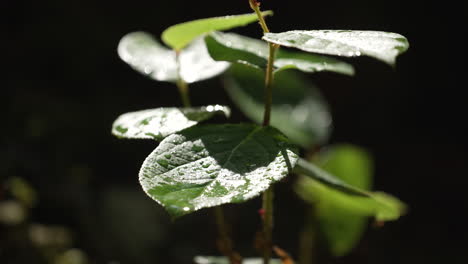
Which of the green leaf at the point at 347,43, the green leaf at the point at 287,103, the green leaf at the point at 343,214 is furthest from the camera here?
the green leaf at the point at 343,214

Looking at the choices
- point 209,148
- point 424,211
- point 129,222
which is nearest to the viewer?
point 209,148

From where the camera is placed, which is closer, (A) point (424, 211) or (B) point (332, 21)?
(A) point (424, 211)

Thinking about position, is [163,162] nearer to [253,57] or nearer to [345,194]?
[253,57]

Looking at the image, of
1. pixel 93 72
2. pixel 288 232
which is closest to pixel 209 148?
pixel 288 232

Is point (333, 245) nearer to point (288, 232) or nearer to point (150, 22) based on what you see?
point (288, 232)

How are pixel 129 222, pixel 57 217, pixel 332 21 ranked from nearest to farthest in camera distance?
pixel 57 217, pixel 129 222, pixel 332 21

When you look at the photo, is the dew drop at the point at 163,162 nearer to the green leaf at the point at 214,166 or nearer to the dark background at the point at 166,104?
the green leaf at the point at 214,166

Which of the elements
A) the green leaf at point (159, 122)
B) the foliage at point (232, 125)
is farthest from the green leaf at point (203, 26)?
the green leaf at point (159, 122)

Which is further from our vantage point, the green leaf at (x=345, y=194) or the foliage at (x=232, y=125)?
the green leaf at (x=345, y=194)

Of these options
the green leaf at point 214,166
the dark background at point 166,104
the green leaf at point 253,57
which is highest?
the green leaf at point 253,57
